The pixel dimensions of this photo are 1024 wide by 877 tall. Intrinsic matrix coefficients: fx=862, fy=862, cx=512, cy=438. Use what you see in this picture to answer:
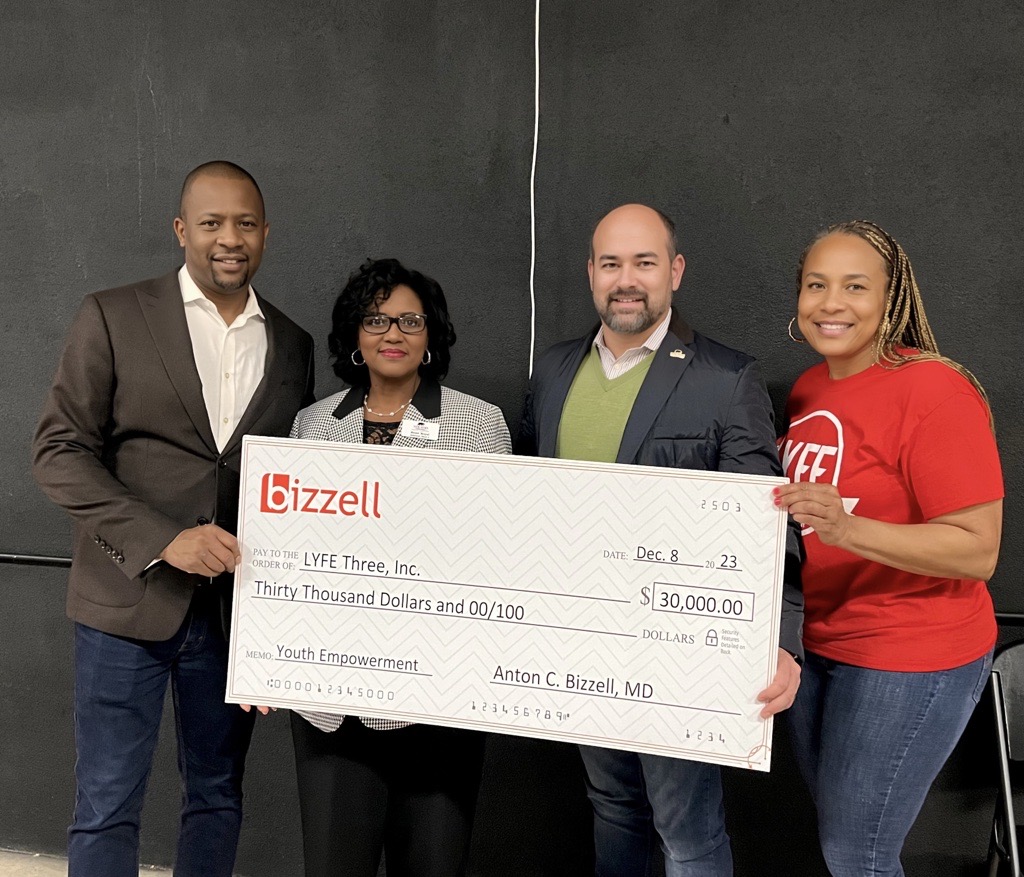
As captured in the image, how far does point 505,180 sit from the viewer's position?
97.1 inches

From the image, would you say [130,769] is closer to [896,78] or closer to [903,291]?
[903,291]

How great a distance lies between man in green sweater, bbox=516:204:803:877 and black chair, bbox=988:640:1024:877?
0.73m

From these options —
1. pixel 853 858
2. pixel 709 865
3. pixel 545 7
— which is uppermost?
pixel 545 7

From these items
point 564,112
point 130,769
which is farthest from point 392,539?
point 564,112

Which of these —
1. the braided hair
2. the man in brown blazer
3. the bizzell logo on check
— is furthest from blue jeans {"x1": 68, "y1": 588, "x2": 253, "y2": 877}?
the braided hair

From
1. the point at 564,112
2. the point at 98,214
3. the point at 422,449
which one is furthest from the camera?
the point at 98,214

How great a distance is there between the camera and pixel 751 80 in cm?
233

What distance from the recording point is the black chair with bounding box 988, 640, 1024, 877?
6.87ft

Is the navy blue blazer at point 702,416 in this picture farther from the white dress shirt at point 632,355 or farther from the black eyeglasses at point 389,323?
the black eyeglasses at point 389,323

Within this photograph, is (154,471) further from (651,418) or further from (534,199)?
(534,199)

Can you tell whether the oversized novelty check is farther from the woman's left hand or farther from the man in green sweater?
the man in green sweater

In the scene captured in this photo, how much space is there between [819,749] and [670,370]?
0.87 metres

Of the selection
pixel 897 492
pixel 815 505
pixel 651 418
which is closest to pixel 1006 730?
pixel 897 492

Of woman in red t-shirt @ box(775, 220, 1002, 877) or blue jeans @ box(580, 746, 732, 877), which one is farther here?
blue jeans @ box(580, 746, 732, 877)
